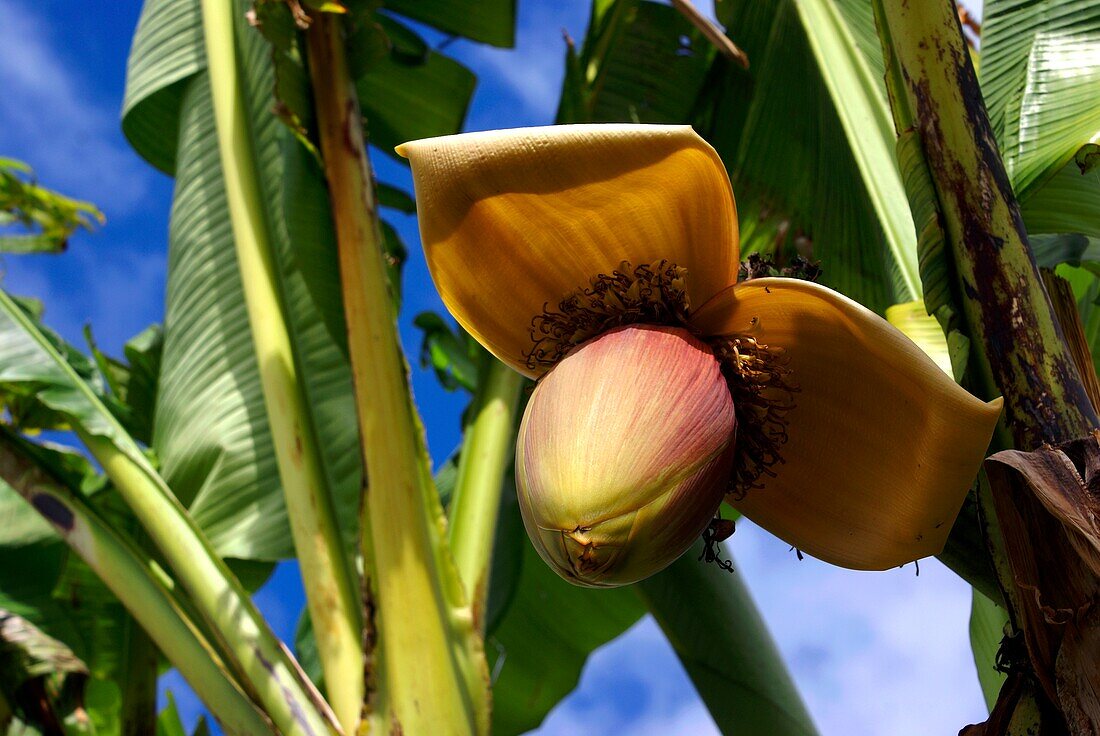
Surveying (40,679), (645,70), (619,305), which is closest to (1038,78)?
(619,305)

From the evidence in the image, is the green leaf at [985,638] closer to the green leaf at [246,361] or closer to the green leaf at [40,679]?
the green leaf at [246,361]

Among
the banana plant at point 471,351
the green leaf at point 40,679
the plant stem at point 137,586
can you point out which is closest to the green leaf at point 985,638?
the banana plant at point 471,351

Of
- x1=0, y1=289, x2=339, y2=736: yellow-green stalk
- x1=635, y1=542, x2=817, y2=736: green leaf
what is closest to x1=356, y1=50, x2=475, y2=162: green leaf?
x1=0, y1=289, x2=339, y2=736: yellow-green stalk

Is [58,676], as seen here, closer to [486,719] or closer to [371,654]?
[371,654]

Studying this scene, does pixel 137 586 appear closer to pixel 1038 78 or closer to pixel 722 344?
pixel 722 344

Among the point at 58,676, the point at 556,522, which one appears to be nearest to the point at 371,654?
the point at 58,676

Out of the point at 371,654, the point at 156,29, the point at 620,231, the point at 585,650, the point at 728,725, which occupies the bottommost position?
the point at 585,650
